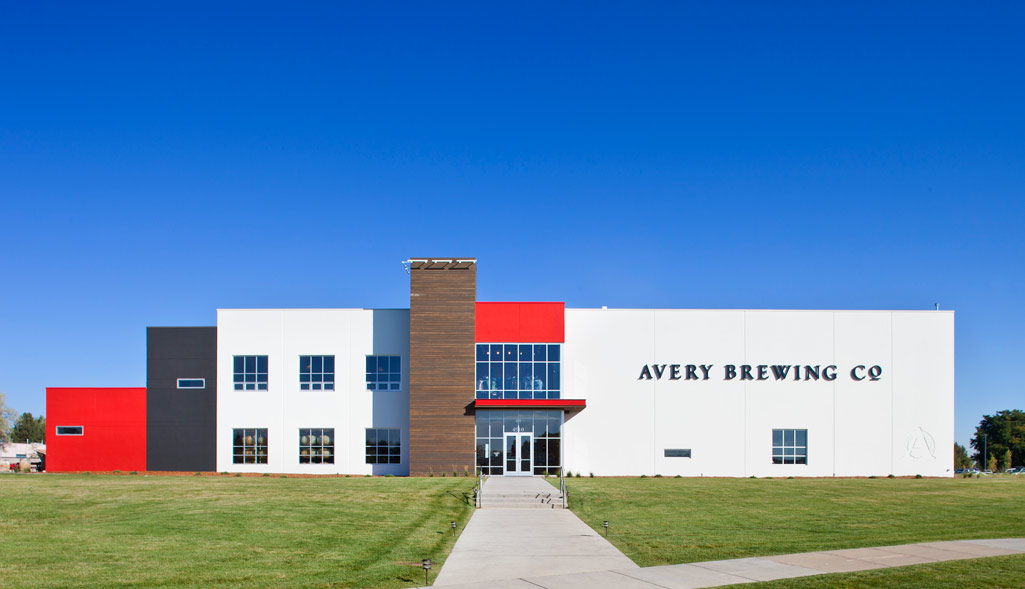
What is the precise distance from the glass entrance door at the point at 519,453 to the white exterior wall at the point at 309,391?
5397 millimetres

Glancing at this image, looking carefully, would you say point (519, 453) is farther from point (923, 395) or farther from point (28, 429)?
point (28, 429)

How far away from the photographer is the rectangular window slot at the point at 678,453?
133 feet

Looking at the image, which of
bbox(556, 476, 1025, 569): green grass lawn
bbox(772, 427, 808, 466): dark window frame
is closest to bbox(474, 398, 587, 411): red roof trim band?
bbox(556, 476, 1025, 569): green grass lawn

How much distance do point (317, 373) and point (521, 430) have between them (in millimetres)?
11185

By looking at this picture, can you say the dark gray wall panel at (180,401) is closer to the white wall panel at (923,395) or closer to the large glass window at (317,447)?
the large glass window at (317,447)

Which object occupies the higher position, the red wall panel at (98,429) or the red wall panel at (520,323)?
the red wall panel at (520,323)

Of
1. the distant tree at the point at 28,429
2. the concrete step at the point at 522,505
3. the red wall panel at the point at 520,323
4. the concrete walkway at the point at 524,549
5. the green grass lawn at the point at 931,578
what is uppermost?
the red wall panel at the point at 520,323

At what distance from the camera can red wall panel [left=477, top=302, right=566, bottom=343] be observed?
132 ft

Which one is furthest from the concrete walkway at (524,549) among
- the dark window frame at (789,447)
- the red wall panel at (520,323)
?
the dark window frame at (789,447)

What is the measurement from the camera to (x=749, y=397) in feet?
135

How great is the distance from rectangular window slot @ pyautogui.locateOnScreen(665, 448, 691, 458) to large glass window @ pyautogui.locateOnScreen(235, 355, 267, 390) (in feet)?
70.6

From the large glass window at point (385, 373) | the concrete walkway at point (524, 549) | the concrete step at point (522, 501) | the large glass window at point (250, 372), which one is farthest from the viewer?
the large glass window at point (250, 372)

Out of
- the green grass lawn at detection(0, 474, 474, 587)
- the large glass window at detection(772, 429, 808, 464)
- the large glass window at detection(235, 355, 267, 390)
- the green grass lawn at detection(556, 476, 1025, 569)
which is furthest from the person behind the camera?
the large glass window at detection(235, 355, 267, 390)

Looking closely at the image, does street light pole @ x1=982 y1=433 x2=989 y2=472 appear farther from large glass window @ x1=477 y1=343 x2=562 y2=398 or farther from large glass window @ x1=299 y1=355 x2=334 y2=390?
large glass window @ x1=299 y1=355 x2=334 y2=390
